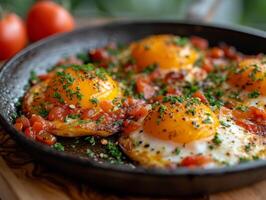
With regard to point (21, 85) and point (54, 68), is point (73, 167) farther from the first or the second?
point (54, 68)

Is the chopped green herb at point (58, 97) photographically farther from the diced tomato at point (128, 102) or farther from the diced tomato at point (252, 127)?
the diced tomato at point (252, 127)

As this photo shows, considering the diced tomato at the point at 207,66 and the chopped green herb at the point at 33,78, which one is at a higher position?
the diced tomato at the point at 207,66

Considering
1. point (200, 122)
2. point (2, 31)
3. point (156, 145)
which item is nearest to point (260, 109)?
point (200, 122)

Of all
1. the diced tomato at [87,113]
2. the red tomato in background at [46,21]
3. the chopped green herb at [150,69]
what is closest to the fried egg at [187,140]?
the diced tomato at [87,113]

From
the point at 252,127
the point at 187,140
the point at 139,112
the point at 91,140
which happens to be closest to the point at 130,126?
the point at 139,112

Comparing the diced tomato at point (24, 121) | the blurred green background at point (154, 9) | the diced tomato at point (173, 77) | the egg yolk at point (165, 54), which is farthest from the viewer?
the blurred green background at point (154, 9)

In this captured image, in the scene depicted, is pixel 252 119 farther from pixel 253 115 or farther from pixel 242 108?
pixel 242 108

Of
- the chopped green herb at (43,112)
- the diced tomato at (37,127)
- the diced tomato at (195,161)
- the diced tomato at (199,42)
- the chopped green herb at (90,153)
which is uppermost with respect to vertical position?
the diced tomato at (199,42)
